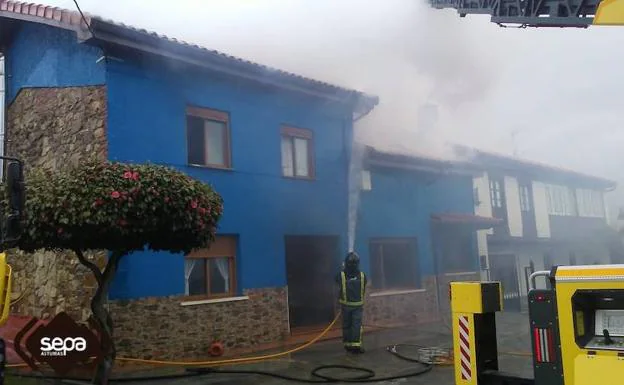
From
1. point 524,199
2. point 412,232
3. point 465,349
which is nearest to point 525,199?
point 524,199

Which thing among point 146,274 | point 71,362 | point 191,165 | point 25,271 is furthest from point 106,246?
point 25,271

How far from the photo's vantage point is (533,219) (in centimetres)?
2230

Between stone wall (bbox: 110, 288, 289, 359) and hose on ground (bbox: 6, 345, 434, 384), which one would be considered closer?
hose on ground (bbox: 6, 345, 434, 384)

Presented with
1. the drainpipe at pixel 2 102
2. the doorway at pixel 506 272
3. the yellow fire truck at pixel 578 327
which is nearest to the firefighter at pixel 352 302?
the yellow fire truck at pixel 578 327

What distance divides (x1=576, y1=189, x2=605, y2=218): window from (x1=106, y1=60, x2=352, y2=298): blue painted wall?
15957 mm

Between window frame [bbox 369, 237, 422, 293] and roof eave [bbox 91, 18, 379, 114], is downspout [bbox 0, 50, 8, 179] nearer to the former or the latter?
roof eave [bbox 91, 18, 379, 114]

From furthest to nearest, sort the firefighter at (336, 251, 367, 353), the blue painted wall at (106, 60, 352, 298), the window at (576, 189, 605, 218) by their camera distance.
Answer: the window at (576, 189, 605, 218)
the firefighter at (336, 251, 367, 353)
the blue painted wall at (106, 60, 352, 298)

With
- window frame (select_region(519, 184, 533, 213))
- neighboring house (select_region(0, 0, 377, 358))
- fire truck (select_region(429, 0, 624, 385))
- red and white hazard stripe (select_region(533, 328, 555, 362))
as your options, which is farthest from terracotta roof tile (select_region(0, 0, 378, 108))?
window frame (select_region(519, 184, 533, 213))

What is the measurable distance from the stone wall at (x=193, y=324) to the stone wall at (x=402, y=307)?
8.71ft

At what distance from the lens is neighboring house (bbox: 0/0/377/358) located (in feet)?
31.4

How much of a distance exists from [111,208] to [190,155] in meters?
4.42

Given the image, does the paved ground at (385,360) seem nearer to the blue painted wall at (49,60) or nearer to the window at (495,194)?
the blue painted wall at (49,60)

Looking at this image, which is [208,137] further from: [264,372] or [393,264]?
[393,264]

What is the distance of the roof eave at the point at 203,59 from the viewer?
9430 millimetres
